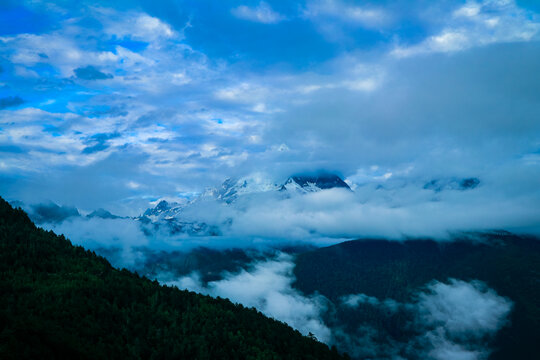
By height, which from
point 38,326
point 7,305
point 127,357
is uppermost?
point 7,305

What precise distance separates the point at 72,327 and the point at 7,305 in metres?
34.4

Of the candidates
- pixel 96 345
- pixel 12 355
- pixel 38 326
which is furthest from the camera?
pixel 96 345

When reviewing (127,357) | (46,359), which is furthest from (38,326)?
(127,357)

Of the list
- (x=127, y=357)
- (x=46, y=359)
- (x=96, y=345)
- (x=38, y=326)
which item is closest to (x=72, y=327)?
(x=96, y=345)

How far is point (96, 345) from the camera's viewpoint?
19112 centimetres

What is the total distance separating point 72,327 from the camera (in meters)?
197

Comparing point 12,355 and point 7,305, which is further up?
point 7,305

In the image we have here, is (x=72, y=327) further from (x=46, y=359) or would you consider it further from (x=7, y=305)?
(x=46, y=359)

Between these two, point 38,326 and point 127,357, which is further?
point 127,357

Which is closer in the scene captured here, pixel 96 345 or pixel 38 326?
pixel 38 326

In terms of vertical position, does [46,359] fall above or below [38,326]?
below

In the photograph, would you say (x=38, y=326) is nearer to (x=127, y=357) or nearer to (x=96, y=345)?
(x=96, y=345)

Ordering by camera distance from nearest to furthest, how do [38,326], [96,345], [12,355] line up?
1. [12,355]
2. [38,326]
3. [96,345]

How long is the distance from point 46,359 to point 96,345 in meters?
71.9
